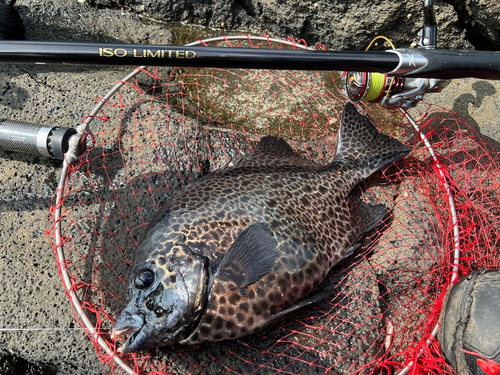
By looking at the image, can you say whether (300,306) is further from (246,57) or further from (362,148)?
(246,57)

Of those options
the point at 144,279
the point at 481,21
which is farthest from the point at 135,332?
the point at 481,21

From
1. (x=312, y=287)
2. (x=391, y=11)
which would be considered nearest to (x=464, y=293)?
(x=312, y=287)

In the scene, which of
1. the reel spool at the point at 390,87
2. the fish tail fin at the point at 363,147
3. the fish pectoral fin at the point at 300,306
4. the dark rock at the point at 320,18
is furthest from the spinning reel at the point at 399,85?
the fish pectoral fin at the point at 300,306

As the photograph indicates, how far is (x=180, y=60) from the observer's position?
104 inches

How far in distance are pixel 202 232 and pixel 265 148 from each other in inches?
49.7

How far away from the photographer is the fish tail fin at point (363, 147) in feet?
12.6

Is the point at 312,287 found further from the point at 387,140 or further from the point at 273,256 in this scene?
the point at 387,140

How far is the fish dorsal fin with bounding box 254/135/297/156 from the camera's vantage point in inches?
155

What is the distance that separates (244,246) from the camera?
118 inches

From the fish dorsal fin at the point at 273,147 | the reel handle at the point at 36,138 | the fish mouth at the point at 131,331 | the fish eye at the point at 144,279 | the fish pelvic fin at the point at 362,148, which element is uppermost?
the fish pelvic fin at the point at 362,148

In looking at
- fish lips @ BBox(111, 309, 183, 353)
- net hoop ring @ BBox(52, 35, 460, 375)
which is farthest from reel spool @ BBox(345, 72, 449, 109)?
fish lips @ BBox(111, 309, 183, 353)

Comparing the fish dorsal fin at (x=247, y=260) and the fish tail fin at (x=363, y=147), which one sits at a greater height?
the fish tail fin at (x=363, y=147)

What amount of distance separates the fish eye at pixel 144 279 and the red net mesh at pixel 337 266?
0.57m

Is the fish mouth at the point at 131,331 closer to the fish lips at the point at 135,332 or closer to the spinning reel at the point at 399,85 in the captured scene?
the fish lips at the point at 135,332
